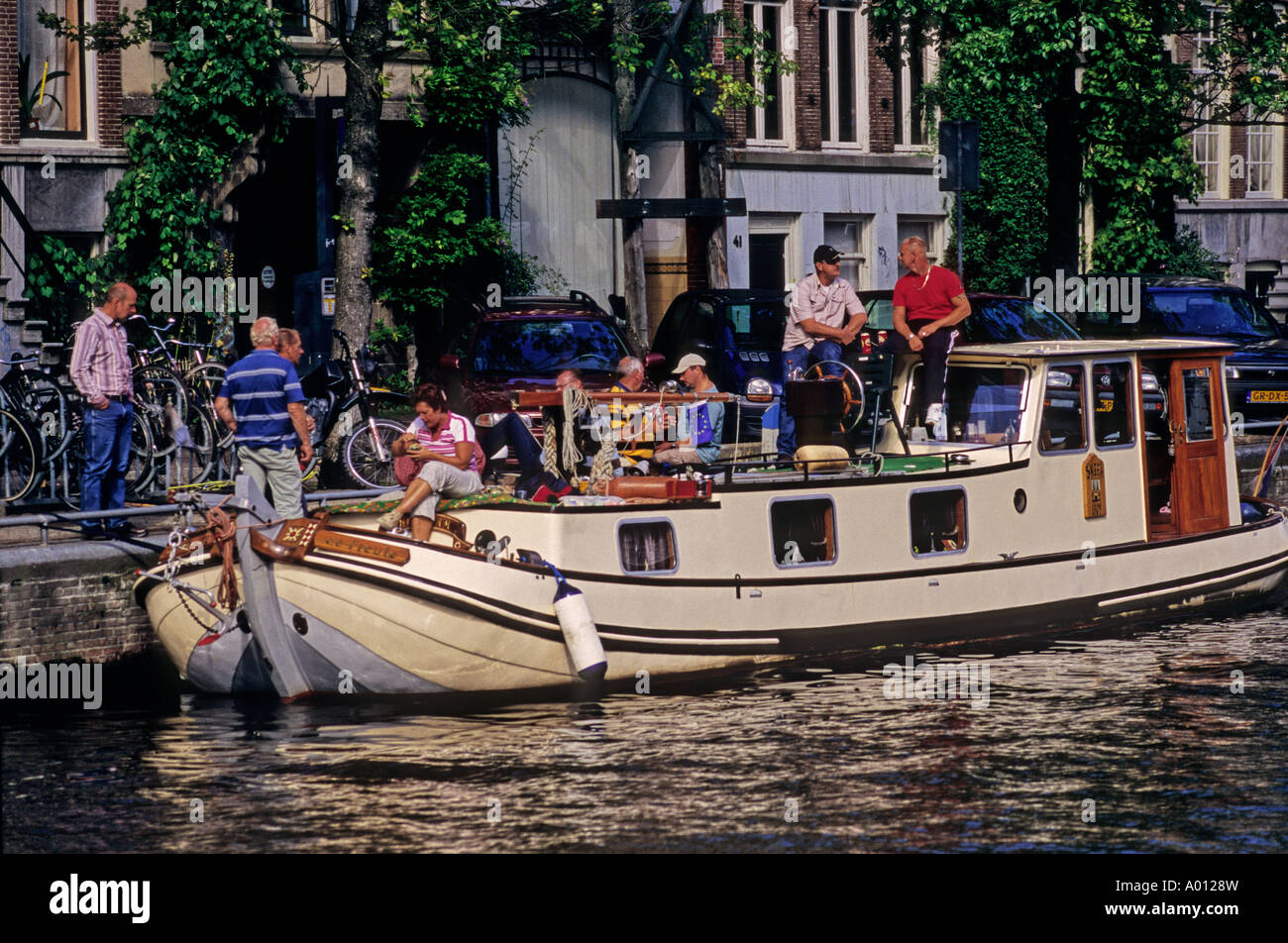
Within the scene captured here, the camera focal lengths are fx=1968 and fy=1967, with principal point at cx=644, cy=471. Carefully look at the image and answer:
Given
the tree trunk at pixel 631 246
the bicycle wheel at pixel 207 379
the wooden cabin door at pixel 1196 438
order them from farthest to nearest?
the tree trunk at pixel 631 246 → the bicycle wheel at pixel 207 379 → the wooden cabin door at pixel 1196 438

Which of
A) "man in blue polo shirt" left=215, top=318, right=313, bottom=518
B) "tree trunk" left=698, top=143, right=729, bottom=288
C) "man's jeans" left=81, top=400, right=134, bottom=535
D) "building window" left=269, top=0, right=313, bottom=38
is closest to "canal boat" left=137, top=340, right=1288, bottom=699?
"man in blue polo shirt" left=215, top=318, right=313, bottom=518

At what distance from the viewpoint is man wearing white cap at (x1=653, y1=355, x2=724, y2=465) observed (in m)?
14.8

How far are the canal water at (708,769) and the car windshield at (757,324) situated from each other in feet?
26.2

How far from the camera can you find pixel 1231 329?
24.8 meters

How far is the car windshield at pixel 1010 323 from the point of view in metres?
21.6

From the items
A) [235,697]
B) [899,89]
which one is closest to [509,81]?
[899,89]

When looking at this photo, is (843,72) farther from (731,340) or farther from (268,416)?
(268,416)

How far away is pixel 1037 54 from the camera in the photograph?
968 inches

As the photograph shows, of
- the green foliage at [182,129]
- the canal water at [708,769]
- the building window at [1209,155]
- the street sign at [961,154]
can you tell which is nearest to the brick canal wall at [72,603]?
the canal water at [708,769]

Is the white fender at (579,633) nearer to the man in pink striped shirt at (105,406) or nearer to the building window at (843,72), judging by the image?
the man in pink striped shirt at (105,406)

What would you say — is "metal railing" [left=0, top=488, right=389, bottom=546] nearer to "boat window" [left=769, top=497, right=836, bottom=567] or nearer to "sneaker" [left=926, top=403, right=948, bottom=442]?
"boat window" [left=769, top=497, right=836, bottom=567]

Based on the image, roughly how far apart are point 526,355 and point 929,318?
553cm
